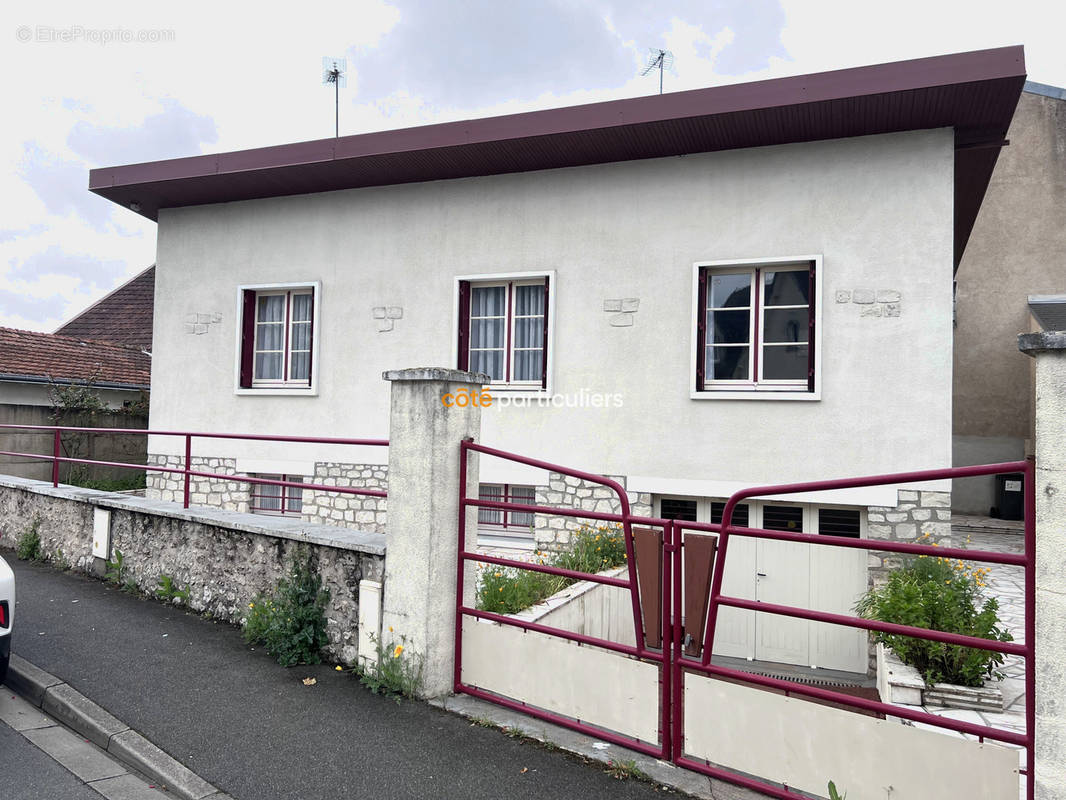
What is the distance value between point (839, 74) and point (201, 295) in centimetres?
971

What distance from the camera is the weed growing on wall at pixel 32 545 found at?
850cm

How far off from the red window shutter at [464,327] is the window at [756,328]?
10.5 ft

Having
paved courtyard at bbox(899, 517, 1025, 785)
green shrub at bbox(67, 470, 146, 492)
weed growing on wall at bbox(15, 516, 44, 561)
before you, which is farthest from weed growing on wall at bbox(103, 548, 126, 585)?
paved courtyard at bbox(899, 517, 1025, 785)

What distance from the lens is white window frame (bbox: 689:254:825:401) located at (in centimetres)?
845

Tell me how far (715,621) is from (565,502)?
5526 millimetres

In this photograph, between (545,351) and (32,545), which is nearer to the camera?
(32,545)

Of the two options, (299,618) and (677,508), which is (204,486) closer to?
(299,618)

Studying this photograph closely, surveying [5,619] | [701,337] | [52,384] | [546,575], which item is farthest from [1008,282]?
[52,384]

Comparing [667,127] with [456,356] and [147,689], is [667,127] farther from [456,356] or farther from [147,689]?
[147,689]

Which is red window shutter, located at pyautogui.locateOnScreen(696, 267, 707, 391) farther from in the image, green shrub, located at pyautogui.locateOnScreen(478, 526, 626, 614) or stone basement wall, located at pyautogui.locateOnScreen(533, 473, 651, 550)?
green shrub, located at pyautogui.locateOnScreen(478, 526, 626, 614)

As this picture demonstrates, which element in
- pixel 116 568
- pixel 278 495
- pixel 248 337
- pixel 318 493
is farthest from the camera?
pixel 248 337

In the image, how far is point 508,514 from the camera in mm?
10188

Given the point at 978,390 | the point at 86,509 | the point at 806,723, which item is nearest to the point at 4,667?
the point at 86,509

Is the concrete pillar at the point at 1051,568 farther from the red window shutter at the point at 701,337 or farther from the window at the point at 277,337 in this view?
the window at the point at 277,337
